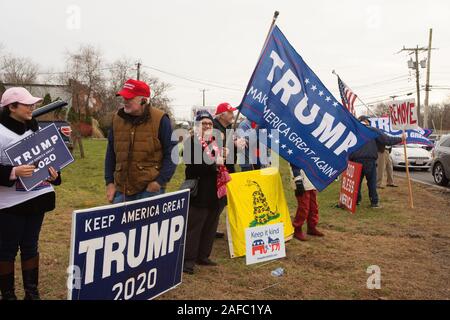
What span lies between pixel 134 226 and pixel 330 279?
2352 mm

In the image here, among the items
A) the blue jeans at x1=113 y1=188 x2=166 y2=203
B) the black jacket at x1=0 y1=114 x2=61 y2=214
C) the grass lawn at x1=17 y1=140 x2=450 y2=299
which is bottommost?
the grass lawn at x1=17 y1=140 x2=450 y2=299

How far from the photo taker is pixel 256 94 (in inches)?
195

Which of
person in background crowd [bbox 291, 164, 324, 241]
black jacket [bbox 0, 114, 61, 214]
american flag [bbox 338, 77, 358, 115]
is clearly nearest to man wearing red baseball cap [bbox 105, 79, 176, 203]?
black jacket [bbox 0, 114, 61, 214]

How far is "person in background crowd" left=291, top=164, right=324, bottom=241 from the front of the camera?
5.93m

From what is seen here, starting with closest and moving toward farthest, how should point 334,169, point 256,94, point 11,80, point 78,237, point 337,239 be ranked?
point 78,237
point 256,94
point 334,169
point 337,239
point 11,80

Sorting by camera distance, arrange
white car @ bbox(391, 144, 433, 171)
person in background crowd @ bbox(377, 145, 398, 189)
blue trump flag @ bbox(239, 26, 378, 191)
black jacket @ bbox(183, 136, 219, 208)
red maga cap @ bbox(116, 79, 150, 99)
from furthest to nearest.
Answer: white car @ bbox(391, 144, 433, 171) → person in background crowd @ bbox(377, 145, 398, 189) → blue trump flag @ bbox(239, 26, 378, 191) → black jacket @ bbox(183, 136, 219, 208) → red maga cap @ bbox(116, 79, 150, 99)

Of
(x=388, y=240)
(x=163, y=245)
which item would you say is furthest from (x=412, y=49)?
(x=163, y=245)

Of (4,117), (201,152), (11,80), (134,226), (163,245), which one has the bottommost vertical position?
(163,245)

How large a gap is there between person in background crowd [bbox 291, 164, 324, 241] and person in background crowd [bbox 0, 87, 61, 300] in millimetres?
3421

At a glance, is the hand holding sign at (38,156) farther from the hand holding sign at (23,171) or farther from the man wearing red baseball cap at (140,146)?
the man wearing red baseball cap at (140,146)

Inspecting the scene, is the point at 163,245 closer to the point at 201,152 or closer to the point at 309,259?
the point at 201,152

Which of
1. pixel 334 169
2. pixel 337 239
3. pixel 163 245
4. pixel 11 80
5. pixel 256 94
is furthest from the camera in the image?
pixel 11 80

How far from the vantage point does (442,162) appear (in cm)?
1316

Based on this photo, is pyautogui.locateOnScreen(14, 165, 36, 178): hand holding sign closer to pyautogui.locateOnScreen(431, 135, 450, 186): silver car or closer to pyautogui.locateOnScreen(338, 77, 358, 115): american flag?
pyautogui.locateOnScreen(338, 77, 358, 115): american flag
